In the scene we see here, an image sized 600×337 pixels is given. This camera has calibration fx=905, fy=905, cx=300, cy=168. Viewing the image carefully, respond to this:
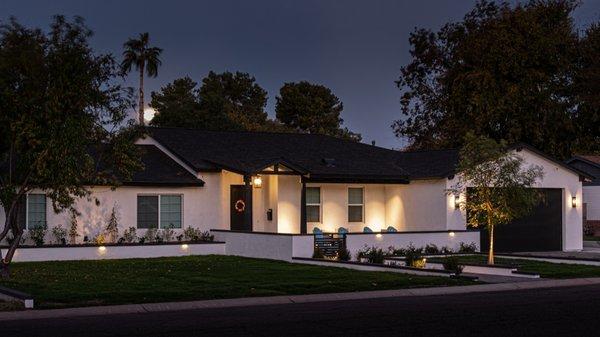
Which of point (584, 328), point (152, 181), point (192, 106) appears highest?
point (192, 106)

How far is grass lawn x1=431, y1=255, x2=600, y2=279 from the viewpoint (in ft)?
80.8

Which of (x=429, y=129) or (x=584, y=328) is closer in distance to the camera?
(x=584, y=328)

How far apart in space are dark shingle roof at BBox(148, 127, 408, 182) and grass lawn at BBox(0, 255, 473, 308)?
19.0 feet

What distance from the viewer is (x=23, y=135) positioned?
2112 cm

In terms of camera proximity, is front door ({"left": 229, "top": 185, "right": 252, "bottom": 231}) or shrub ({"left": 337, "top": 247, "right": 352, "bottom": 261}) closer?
shrub ({"left": 337, "top": 247, "right": 352, "bottom": 261})

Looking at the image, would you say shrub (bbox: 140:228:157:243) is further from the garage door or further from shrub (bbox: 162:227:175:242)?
the garage door

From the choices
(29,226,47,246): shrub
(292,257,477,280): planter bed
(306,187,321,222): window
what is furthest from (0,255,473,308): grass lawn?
(306,187,321,222): window

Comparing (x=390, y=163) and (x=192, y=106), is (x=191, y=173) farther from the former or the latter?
(x=192, y=106)

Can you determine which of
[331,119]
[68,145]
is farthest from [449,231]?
[331,119]

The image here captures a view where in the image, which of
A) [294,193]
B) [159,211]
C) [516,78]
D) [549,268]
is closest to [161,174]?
[159,211]

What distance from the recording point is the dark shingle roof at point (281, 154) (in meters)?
33.0

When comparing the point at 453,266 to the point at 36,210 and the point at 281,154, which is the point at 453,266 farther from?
the point at 36,210

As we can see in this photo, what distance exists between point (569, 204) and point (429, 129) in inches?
919

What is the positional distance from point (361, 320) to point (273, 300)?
3709mm
